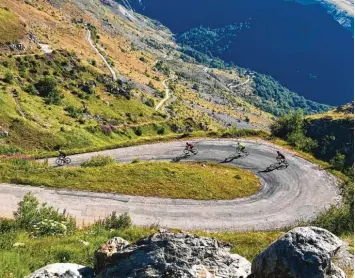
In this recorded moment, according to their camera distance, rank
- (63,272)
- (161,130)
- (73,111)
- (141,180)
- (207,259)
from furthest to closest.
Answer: (161,130)
(73,111)
(141,180)
(63,272)
(207,259)

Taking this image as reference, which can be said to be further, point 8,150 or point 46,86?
point 46,86

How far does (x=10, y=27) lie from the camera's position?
10981 centimetres

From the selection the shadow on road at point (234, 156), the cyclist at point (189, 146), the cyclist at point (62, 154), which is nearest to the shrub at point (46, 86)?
the cyclist at point (62, 154)

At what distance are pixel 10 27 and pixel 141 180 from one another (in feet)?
276

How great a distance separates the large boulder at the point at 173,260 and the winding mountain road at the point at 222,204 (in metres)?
20.5

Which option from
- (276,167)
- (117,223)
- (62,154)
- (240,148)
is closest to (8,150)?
(62,154)

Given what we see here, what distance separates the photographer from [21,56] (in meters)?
103

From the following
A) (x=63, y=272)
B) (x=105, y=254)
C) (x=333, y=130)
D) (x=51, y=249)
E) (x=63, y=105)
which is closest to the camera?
(x=63, y=272)

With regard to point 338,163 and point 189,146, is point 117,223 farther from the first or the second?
point 338,163

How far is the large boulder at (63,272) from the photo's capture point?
13541 mm

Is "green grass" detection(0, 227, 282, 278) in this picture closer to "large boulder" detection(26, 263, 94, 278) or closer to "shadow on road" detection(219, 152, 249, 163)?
"large boulder" detection(26, 263, 94, 278)

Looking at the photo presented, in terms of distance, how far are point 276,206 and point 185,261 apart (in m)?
29.3

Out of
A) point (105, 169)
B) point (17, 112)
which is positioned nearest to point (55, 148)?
point (17, 112)

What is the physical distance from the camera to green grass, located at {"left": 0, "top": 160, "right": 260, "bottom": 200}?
39219 millimetres
